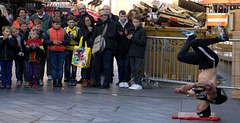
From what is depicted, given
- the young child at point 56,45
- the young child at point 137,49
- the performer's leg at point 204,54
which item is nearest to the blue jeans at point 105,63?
the young child at point 137,49

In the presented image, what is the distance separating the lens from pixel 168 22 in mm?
12812

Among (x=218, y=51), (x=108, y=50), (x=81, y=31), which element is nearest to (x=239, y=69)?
(x=218, y=51)

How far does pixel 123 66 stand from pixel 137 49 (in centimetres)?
75

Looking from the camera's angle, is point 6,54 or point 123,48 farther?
point 123,48

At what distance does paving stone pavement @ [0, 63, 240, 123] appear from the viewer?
7230 millimetres

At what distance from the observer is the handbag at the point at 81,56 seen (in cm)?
1094

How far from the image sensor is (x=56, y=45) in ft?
35.5

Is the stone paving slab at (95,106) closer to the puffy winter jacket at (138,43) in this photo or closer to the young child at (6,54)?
the young child at (6,54)

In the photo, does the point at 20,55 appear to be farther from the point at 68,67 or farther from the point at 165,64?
the point at 165,64

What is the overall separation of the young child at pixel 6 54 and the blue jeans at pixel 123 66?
2.48m

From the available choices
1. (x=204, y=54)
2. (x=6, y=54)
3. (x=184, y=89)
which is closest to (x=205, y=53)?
(x=204, y=54)

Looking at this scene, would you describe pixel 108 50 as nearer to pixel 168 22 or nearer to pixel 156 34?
pixel 156 34

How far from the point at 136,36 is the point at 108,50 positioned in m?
0.72

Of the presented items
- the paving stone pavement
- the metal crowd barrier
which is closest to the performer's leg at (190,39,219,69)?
the paving stone pavement
